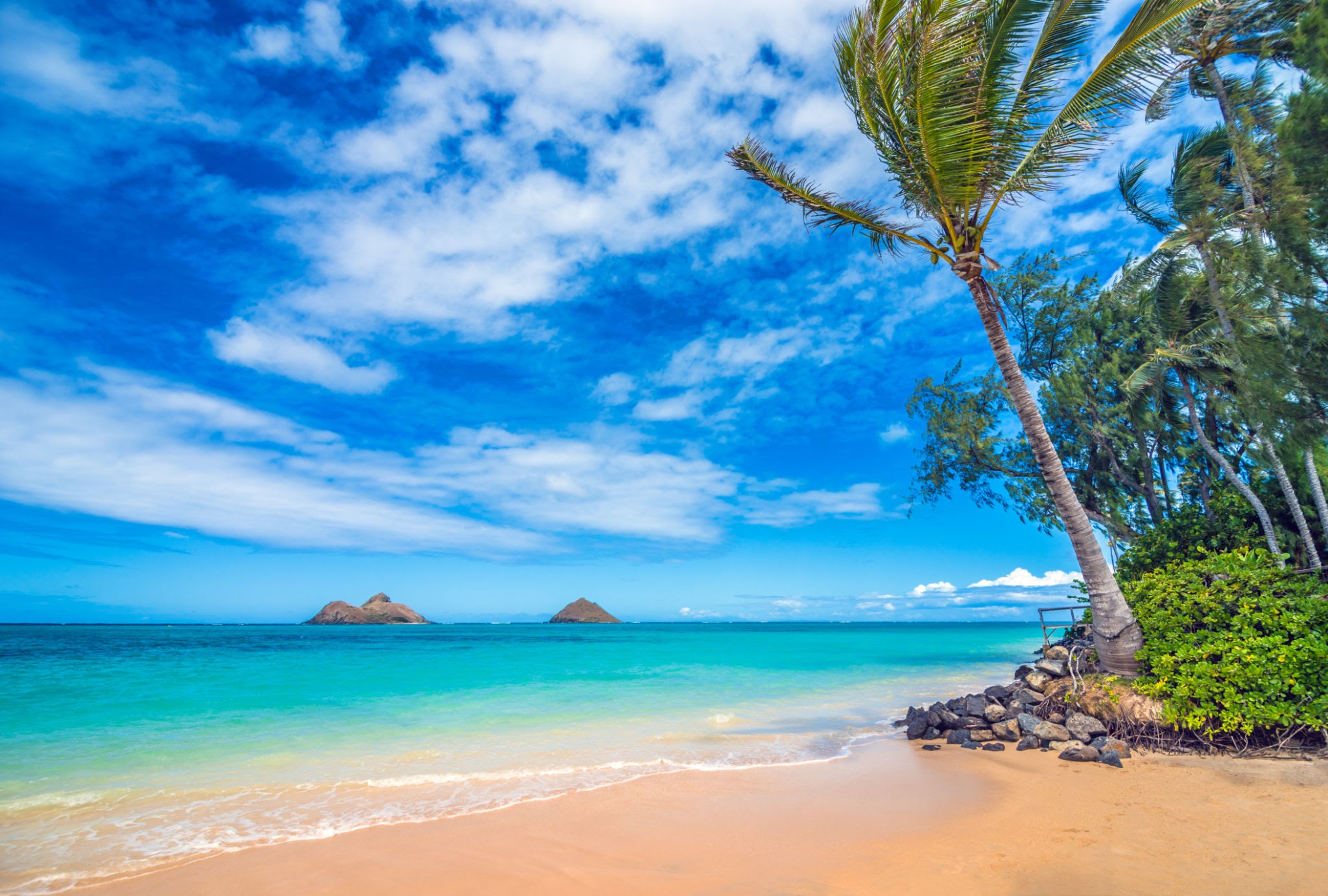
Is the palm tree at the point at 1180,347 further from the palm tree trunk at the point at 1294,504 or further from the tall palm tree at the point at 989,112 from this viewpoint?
the tall palm tree at the point at 989,112

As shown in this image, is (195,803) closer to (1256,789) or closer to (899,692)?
(1256,789)

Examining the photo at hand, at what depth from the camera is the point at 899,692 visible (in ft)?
54.2

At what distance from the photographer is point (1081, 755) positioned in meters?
7.79

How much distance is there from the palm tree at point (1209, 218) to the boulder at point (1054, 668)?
379cm

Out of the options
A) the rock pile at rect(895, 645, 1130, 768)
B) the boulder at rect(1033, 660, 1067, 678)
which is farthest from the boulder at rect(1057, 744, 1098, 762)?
the boulder at rect(1033, 660, 1067, 678)

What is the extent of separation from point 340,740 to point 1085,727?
482 inches

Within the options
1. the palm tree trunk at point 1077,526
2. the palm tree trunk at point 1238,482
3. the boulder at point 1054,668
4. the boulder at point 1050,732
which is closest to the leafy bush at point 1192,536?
the palm tree trunk at point 1238,482

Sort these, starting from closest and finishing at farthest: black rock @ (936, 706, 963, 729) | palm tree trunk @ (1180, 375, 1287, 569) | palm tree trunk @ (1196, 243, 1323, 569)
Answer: palm tree trunk @ (1196, 243, 1323, 569), black rock @ (936, 706, 963, 729), palm tree trunk @ (1180, 375, 1287, 569)

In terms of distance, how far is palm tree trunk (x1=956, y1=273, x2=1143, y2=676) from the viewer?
869 cm

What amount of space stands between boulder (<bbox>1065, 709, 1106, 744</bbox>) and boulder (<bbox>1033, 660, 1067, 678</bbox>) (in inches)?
65.9

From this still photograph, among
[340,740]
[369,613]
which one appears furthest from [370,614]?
[340,740]

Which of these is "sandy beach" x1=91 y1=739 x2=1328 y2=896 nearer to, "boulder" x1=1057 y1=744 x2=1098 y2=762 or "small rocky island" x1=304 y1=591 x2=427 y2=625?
"boulder" x1=1057 y1=744 x2=1098 y2=762

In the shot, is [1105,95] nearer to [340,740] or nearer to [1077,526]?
[1077,526]

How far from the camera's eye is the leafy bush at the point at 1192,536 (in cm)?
1279
